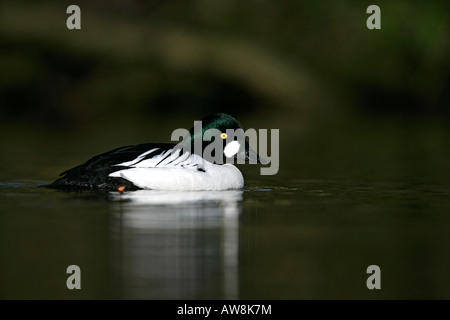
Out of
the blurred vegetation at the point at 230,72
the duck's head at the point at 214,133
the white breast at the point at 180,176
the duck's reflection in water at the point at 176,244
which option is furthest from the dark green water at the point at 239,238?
the blurred vegetation at the point at 230,72

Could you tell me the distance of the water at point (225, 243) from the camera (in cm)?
629

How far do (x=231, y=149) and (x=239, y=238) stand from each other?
11.5 feet

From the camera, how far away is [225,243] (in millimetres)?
7582

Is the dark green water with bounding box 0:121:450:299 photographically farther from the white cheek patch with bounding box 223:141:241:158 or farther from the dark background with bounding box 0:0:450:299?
the white cheek patch with bounding box 223:141:241:158

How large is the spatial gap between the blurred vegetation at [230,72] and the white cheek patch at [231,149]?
2864 mm

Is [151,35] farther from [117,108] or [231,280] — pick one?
[231,280]

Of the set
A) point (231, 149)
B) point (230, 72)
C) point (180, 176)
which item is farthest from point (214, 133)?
point (230, 72)

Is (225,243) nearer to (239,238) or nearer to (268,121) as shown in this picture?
(239,238)

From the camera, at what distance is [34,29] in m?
19.5

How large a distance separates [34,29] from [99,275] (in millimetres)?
13691

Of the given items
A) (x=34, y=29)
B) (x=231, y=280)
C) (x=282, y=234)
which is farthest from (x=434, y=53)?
(x=231, y=280)

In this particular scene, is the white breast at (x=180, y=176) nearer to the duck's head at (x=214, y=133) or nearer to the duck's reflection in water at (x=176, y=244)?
the duck's reflection in water at (x=176, y=244)

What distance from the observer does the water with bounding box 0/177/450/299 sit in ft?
20.6

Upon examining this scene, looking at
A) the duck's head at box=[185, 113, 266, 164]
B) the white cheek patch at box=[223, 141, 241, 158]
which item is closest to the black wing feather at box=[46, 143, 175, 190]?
the duck's head at box=[185, 113, 266, 164]
